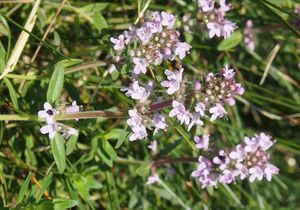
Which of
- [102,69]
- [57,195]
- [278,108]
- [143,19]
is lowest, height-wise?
[57,195]

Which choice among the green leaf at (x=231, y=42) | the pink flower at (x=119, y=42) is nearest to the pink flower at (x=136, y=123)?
the pink flower at (x=119, y=42)

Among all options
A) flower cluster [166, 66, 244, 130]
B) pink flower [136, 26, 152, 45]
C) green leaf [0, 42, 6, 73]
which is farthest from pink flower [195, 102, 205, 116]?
green leaf [0, 42, 6, 73]

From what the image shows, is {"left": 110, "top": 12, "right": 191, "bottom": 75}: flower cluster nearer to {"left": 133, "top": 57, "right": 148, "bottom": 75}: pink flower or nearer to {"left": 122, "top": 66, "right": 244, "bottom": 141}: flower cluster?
{"left": 133, "top": 57, "right": 148, "bottom": 75}: pink flower

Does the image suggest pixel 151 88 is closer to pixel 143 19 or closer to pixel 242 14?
pixel 143 19

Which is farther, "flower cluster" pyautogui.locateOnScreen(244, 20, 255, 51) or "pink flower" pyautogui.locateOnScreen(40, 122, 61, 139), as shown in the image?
"flower cluster" pyautogui.locateOnScreen(244, 20, 255, 51)

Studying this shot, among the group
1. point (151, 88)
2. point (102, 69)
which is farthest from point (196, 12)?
point (151, 88)
